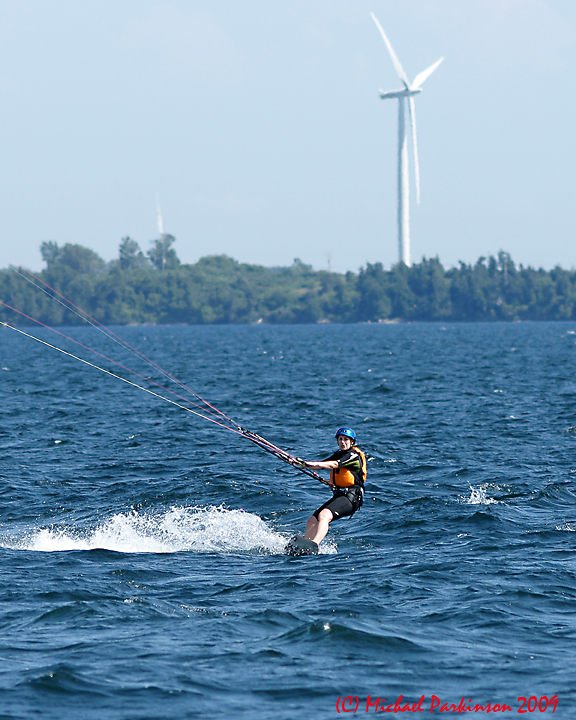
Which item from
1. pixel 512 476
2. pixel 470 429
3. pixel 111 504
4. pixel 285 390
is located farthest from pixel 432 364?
pixel 111 504

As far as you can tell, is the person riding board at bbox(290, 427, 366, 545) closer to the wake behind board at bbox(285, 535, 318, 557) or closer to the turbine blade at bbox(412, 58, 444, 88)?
the wake behind board at bbox(285, 535, 318, 557)

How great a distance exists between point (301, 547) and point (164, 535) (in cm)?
298

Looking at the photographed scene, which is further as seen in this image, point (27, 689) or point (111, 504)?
point (111, 504)

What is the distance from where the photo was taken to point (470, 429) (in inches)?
1247

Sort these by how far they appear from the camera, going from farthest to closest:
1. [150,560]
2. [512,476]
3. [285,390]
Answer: [285,390] → [512,476] → [150,560]

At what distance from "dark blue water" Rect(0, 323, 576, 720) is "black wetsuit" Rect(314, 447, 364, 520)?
2.51 feet

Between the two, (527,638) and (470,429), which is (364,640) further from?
(470,429)

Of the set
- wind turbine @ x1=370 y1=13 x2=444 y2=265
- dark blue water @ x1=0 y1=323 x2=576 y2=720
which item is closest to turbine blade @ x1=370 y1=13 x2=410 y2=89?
wind turbine @ x1=370 y1=13 x2=444 y2=265

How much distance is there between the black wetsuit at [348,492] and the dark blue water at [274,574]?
0.77 metres

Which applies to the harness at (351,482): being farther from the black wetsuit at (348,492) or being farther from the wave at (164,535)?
the wave at (164,535)

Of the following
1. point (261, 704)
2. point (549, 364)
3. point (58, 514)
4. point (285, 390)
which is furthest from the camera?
point (549, 364)

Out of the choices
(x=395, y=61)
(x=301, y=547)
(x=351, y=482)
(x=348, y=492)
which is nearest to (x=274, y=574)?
(x=301, y=547)

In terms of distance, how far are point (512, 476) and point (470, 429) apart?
→ 907 centimetres

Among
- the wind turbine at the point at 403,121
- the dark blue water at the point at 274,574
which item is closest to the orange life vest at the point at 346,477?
the dark blue water at the point at 274,574
